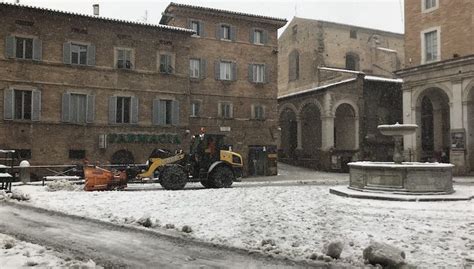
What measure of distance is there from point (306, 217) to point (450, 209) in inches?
Answer: 150

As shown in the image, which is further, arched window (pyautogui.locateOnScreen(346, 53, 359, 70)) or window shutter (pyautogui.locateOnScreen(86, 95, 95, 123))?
arched window (pyautogui.locateOnScreen(346, 53, 359, 70))

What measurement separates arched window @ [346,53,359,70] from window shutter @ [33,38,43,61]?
28.4 meters

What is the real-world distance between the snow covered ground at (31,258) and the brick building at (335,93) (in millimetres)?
26641

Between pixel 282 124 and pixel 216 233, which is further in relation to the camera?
pixel 282 124

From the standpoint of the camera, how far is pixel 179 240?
7.40m

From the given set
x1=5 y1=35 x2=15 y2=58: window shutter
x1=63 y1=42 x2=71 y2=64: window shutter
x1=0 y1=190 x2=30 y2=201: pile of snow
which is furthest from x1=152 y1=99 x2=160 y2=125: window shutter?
x1=0 y1=190 x2=30 y2=201: pile of snow

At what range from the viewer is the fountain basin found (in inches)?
479

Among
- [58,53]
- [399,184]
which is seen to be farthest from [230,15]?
[399,184]

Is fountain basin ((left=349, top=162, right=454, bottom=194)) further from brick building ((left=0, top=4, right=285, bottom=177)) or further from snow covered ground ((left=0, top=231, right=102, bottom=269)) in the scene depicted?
brick building ((left=0, top=4, right=285, bottom=177))

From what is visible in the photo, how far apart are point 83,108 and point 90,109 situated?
1.19 feet

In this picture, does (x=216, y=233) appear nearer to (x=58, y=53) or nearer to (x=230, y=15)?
(x=58, y=53)

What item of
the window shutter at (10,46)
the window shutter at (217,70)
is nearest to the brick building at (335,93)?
the window shutter at (217,70)

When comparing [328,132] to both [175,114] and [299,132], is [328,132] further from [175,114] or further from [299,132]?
[175,114]

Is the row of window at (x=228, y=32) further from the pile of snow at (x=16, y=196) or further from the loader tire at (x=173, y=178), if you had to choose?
the pile of snow at (x=16, y=196)
